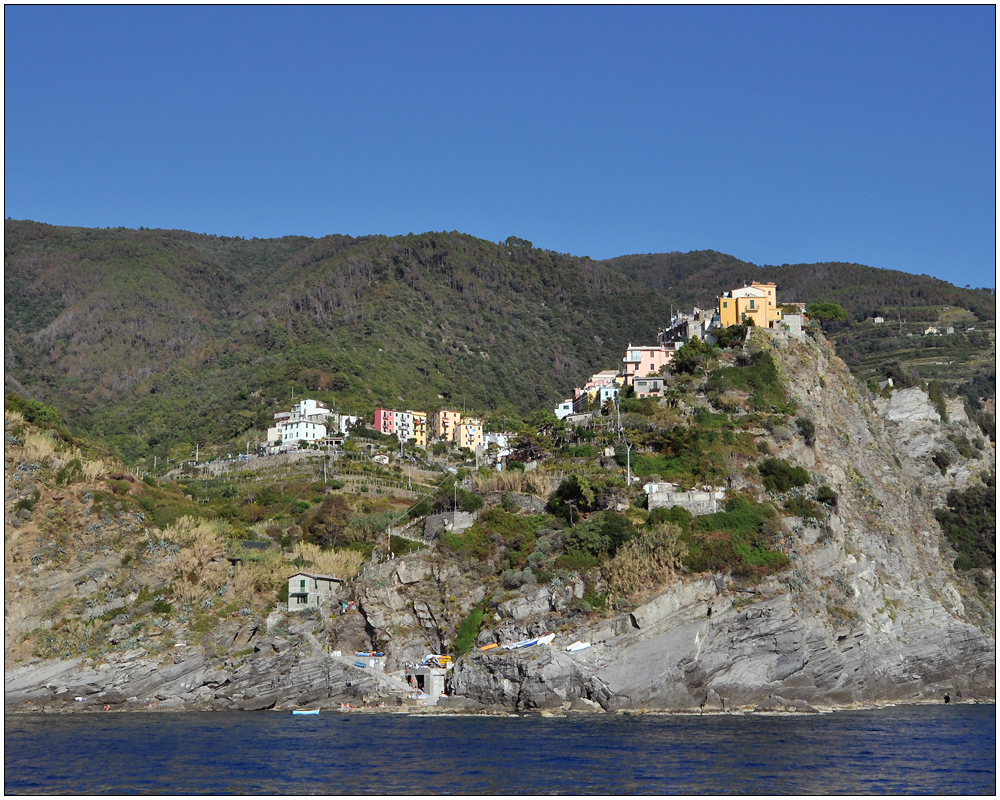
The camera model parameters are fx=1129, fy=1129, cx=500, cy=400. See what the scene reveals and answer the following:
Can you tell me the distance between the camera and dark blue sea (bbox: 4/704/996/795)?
1689 inches

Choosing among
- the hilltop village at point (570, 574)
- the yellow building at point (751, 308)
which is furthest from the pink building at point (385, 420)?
the yellow building at point (751, 308)

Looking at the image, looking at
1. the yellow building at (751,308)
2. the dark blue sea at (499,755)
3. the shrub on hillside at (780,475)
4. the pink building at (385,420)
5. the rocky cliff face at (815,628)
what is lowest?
the dark blue sea at (499,755)

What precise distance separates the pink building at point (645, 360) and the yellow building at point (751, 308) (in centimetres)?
787

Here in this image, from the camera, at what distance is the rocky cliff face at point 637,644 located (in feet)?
225

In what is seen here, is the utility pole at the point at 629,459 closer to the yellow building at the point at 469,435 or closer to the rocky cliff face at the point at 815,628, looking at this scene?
the rocky cliff face at the point at 815,628

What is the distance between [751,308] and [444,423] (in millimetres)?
56910

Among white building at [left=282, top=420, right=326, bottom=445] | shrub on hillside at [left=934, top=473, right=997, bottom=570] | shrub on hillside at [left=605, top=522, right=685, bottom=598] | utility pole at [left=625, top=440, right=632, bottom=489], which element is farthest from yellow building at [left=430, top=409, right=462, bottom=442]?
shrub on hillside at [left=605, top=522, right=685, bottom=598]

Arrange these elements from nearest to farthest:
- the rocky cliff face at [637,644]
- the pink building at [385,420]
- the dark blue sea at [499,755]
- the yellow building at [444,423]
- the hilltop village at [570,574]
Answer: the dark blue sea at [499,755] < the rocky cliff face at [637,644] < the hilltop village at [570,574] < the pink building at [385,420] < the yellow building at [444,423]

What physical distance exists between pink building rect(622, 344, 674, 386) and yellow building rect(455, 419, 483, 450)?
110 ft

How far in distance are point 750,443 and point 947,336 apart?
9207 cm

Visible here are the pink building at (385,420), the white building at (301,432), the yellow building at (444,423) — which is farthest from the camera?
the yellow building at (444,423)

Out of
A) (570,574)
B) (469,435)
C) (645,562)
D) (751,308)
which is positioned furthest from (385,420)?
(645,562)

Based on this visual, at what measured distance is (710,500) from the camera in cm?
7950

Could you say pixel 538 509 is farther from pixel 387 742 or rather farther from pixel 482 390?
pixel 482 390
